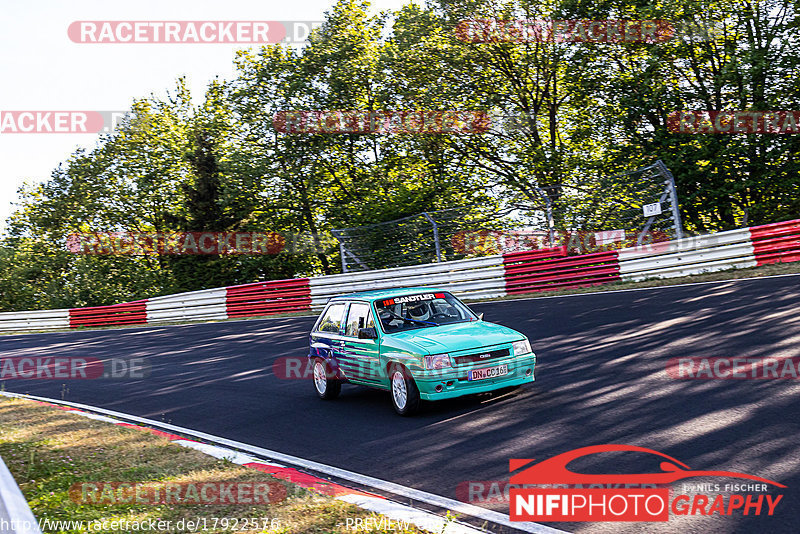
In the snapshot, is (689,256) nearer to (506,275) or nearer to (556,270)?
(556,270)

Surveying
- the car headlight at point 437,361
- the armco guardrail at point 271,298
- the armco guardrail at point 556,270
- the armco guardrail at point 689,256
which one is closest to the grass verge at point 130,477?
the car headlight at point 437,361

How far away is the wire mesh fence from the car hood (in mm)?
9700

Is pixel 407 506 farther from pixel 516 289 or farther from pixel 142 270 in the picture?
pixel 142 270

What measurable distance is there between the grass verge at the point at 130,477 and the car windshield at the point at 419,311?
3.23 m

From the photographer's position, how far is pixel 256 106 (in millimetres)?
34438

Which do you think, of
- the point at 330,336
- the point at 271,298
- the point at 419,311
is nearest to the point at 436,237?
the point at 271,298

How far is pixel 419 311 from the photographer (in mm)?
9883

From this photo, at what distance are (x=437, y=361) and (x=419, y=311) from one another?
162 cm

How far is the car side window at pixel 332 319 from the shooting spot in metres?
10.6

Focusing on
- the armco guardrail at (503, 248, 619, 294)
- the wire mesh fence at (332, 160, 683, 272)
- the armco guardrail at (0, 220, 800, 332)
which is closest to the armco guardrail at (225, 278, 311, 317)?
the armco guardrail at (0, 220, 800, 332)

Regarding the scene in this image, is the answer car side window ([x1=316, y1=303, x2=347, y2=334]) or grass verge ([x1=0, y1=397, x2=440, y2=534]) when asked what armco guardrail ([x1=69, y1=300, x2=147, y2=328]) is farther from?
car side window ([x1=316, y1=303, x2=347, y2=334])

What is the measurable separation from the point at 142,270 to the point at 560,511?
43.2 meters

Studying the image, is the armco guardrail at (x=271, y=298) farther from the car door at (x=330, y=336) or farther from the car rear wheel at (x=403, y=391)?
the car rear wheel at (x=403, y=391)

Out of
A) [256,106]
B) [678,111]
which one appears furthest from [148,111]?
[678,111]
